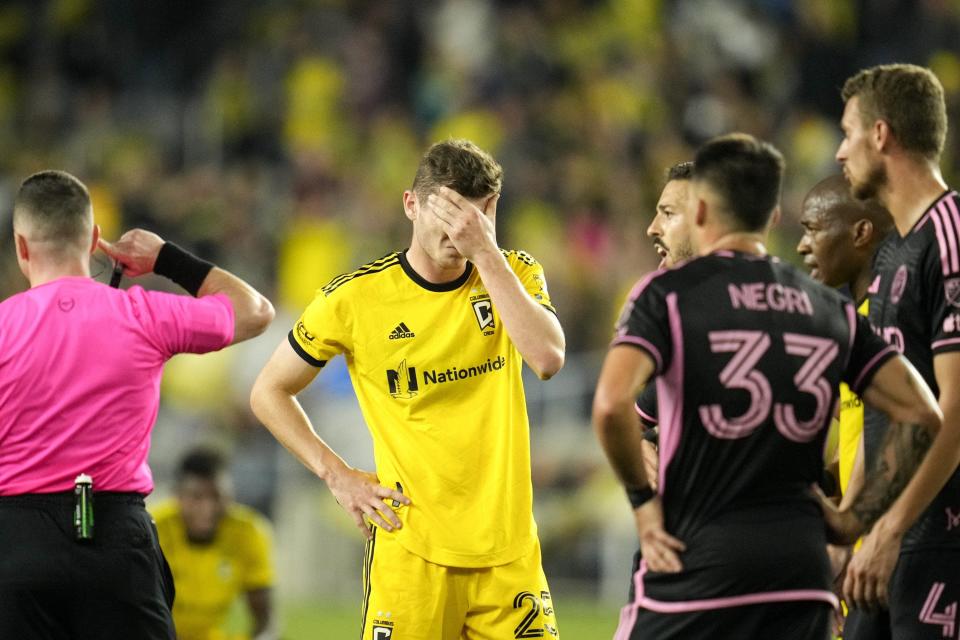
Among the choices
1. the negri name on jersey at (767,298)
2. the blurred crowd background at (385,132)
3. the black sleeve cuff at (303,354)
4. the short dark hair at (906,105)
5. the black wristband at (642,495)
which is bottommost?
the black wristband at (642,495)

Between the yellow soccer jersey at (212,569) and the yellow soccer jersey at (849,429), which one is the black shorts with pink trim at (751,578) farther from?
the yellow soccer jersey at (212,569)

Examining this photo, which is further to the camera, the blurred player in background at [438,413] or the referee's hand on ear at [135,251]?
the referee's hand on ear at [135,251]

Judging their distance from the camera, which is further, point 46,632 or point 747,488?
point 46,632

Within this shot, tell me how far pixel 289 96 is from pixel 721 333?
566 inches

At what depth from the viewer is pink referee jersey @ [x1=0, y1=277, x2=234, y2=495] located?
→ 5660mm

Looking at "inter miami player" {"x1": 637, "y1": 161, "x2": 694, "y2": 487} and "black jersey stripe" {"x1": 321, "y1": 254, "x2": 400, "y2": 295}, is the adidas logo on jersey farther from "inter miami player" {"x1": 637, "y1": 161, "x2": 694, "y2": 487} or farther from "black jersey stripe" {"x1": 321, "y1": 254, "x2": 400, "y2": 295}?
"inter miami player" {"x1": 637, "y1": 161, "x2": 694, "y2": 487}

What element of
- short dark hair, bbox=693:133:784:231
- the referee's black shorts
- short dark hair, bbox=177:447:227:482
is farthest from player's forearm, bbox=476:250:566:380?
short dark hair, bbox=177:447:227:482

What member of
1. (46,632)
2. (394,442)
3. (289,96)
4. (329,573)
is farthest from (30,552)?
(289,96)

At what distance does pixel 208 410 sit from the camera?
1488 centimetres

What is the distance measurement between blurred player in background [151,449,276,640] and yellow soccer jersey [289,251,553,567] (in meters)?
3.32

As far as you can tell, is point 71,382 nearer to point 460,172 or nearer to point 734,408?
point 460,172

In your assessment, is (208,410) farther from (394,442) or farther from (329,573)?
(394,442)

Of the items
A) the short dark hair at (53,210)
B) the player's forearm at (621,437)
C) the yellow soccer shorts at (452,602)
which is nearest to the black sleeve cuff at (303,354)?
the yellow soccer shorts at (452,602)

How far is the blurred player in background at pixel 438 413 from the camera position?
591cm
